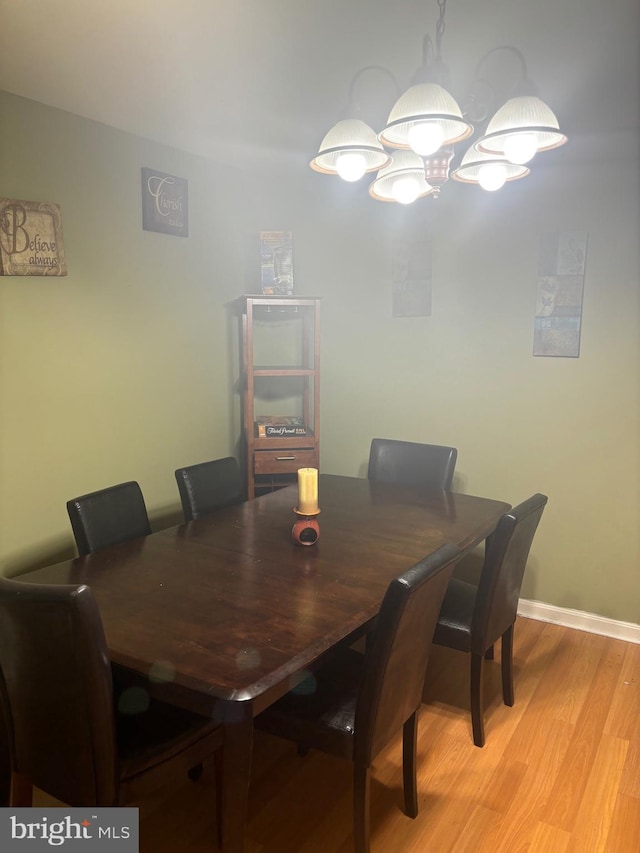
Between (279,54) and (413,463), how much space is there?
1835 mm

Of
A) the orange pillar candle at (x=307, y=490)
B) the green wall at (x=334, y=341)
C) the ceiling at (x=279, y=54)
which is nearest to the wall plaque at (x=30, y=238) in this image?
the green wall at (x=334, y=341)

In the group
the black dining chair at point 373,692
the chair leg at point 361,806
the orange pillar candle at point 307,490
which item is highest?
the orange pillar candle at point 307,490

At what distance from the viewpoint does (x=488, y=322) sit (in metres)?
3.09

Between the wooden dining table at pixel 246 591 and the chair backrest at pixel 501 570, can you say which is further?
the chair backrest at pixel 501 570

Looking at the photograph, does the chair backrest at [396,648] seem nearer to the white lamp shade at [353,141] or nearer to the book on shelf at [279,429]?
the white lamp shade at [353,141]

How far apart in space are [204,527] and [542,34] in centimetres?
196

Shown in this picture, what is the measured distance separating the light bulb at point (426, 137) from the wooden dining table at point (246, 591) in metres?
1.24

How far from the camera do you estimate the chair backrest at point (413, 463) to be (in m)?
2.86

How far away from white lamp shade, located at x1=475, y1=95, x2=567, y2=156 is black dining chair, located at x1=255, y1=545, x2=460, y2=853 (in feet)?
3.81

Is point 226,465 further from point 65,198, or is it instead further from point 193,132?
point 193,132

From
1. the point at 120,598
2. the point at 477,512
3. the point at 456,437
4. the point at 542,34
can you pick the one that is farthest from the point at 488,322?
the point at 120,598

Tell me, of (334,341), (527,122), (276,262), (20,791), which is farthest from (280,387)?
(20,791)

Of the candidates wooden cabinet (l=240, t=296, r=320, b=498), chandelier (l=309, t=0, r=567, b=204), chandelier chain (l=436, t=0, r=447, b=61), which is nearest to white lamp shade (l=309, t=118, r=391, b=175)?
chandelier (l=309, t=0, r=567, b=204)

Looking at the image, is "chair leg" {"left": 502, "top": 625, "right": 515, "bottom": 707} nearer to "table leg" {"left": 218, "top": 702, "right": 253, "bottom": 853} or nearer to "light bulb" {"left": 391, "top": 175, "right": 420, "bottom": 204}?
"table leg" {"left": 218, "top": 702, "right": 253, "bottom": 853}
